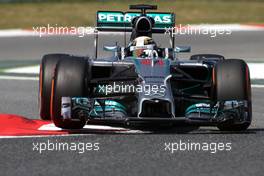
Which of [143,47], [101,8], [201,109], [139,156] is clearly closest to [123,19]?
[143,47]

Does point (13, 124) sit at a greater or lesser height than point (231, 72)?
lesser

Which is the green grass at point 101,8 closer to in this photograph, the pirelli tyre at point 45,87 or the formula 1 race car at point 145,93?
the pirelli tyre at point 45,87

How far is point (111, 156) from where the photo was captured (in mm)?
8086

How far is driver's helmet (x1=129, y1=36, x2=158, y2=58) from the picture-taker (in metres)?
11.0

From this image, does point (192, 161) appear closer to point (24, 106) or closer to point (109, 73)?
point (109, 73)

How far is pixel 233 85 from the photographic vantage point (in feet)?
30.9

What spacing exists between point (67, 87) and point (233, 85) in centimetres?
170

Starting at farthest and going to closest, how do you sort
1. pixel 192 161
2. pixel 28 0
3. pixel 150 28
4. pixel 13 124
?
pixel 28 0
pixel 150 28
pixel 13 124
pixel 192 161

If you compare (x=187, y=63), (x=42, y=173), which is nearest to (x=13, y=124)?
(x=187, y=63)

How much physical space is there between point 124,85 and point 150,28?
1.73 meters

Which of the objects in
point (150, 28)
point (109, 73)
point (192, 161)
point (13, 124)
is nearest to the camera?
point (192, 161)

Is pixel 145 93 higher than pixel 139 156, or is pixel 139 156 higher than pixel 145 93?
pixel 145 93

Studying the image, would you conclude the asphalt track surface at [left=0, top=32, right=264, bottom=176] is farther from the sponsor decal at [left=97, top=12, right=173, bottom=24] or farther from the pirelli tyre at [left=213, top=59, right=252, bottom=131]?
the sponsor decal at [left=97, top=12, right=173, bottom=24]

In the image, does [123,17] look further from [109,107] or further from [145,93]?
[145,93]
